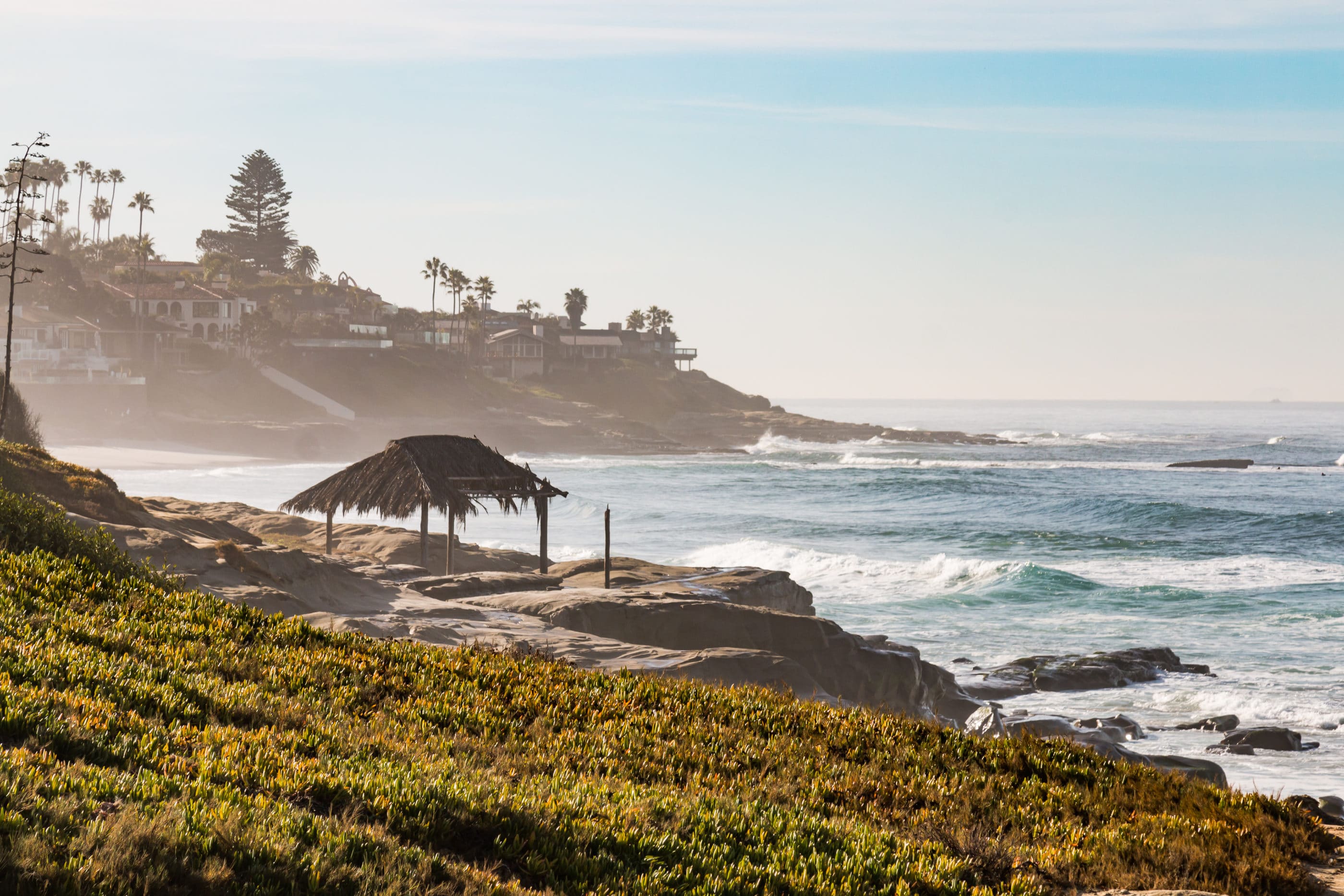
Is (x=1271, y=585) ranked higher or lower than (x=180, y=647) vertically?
lower

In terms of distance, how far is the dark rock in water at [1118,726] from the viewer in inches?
769

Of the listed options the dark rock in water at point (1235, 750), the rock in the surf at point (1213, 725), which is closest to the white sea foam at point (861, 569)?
the rock in the surf at point (1213, 725)

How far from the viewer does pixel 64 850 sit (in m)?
4.86

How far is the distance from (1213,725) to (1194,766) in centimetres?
462

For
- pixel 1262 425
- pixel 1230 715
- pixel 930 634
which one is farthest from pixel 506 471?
pixel 1262 425

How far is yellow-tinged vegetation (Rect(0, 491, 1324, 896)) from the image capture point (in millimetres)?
5305

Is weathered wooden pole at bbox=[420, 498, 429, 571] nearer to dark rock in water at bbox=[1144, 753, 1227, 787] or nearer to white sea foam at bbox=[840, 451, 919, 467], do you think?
dark rock in water at bbox=[1144, 753, 1227, 787]

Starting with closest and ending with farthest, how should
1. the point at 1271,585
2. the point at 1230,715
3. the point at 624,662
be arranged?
the point at 624,662 → the point at 1230,715 → the point at 1271,585

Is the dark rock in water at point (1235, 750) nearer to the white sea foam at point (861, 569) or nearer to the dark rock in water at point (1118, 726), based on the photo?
the dark rock in water at point (1118, 726)

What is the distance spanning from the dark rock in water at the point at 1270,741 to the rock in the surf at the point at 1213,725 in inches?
28.0

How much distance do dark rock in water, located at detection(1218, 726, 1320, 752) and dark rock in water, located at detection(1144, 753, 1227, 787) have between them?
2313mm

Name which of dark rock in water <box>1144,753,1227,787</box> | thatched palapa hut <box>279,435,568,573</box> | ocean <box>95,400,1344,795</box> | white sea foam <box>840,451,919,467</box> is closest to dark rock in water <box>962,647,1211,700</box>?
ocean <box>95,400,1344,795</box>

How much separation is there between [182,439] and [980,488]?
202 ft

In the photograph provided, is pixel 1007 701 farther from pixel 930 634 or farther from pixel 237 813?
pixel 237 813
